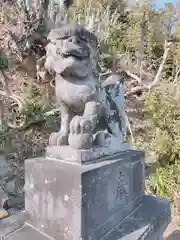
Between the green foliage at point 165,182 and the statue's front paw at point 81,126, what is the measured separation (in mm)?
2255

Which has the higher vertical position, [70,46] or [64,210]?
[70,46]

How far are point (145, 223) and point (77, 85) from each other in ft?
3.05

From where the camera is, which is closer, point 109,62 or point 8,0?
point 8,0

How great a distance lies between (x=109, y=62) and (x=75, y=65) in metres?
4.57

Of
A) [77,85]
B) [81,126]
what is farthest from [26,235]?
[77,85]

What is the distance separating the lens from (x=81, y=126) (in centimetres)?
151

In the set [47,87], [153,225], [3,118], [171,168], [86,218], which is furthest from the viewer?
[47,87]

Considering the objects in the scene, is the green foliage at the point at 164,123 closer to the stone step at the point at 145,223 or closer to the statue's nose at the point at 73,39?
the stone step at the point at 145,223

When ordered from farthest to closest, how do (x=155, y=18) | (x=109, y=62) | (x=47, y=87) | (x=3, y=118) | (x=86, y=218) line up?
(x=155, y=18) < (x=109, y=62) < (x=47, y=87) < (x=3, y=118) < (x=86, y=218)

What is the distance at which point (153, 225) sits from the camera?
5.95 feet

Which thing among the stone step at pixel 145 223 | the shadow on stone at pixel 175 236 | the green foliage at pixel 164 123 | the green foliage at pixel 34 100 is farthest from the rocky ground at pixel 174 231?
the green foliage at pixel 34 100

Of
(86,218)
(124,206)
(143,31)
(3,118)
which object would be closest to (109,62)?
(143,31)

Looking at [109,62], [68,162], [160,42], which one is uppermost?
[160,42]

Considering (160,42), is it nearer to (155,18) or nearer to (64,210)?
(155,18)
